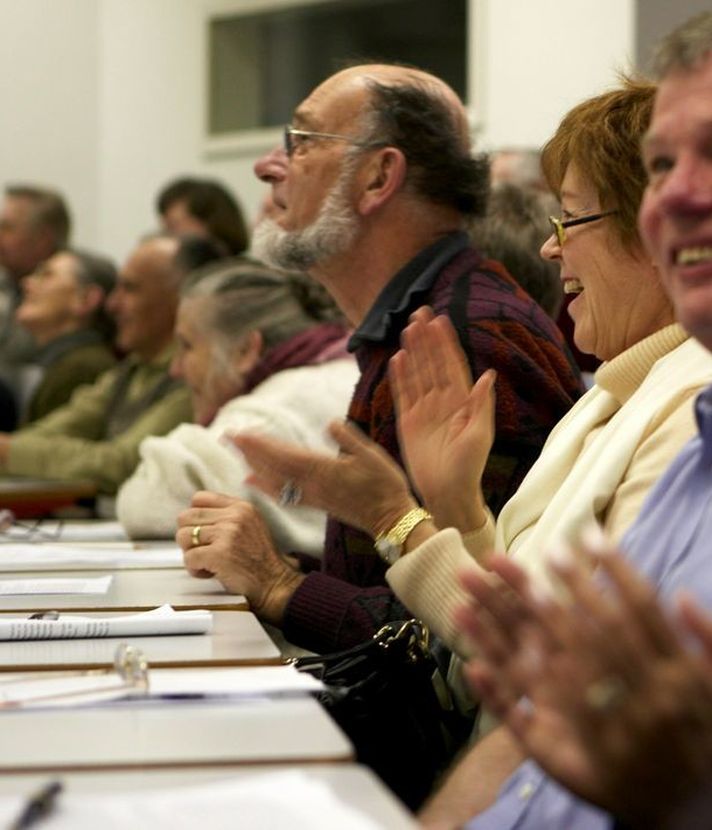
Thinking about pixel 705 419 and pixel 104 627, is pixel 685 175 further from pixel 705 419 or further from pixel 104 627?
pixel 104 627

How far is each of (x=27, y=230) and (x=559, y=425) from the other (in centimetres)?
525

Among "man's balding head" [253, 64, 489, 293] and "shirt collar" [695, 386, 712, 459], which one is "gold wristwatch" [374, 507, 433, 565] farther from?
"man's balding head" [253, 64, 489, 293]

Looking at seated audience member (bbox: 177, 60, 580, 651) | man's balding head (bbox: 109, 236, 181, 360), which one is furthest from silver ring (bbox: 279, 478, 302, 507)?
man's balding head (bbox: 109, 236, 181, 360)

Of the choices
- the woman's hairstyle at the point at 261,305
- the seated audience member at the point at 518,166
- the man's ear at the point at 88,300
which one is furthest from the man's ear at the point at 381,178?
the man's ear at the point at 88,300

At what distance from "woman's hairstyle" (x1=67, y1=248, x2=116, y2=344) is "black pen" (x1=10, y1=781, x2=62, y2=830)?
4884 millimetres

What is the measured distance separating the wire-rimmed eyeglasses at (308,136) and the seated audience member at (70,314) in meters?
2.84

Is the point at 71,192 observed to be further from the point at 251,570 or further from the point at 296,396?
the point at 251,570

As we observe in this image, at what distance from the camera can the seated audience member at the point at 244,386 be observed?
110 inches

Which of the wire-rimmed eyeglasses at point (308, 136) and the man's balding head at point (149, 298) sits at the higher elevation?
the wire-rimmed eyeglasses at point (308, 136)

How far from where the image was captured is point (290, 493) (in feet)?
6.27

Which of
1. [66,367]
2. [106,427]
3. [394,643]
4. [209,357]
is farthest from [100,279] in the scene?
[394,643]

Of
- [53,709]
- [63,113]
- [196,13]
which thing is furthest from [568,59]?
[53,709]

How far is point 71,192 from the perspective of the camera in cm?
741

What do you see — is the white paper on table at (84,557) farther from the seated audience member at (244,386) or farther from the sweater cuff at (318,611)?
the sweater cuff at (318,611)
